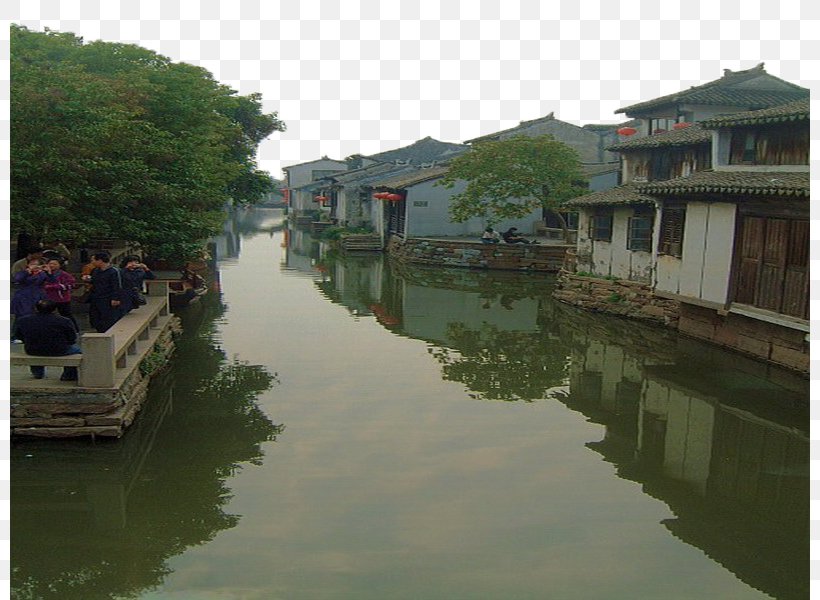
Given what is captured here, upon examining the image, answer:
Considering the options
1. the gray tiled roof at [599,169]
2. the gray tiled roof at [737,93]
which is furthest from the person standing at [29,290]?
the gray tiled roof at [599,169]

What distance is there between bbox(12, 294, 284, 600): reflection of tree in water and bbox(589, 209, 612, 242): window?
15.7m

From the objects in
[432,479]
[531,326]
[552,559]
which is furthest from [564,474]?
[531,326]

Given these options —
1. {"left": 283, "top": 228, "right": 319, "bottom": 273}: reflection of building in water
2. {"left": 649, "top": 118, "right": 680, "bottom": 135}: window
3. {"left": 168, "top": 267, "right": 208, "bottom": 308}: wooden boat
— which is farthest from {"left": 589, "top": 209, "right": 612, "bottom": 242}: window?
{"left": 283, "top": 228, "right": 319, "bottom": 273}: reflection of building in water

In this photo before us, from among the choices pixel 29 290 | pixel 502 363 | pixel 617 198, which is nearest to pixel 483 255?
pixel 617 198

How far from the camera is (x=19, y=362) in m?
11.4

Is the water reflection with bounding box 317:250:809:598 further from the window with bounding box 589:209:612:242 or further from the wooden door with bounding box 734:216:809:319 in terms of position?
the window with bounding box 589:209:612:242

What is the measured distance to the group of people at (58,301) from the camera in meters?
11.5

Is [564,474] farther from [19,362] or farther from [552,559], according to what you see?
A: [19,362]

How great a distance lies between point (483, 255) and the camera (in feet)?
125

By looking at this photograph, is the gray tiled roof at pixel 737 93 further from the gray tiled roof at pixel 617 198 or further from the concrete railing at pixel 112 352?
the concrete railing at pixel 112 352

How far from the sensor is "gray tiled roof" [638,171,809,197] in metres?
16.2

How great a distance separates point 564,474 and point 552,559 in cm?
260

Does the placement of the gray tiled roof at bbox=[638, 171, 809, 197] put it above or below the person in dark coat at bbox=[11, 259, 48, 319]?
above

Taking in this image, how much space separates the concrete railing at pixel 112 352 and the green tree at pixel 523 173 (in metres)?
21.7
